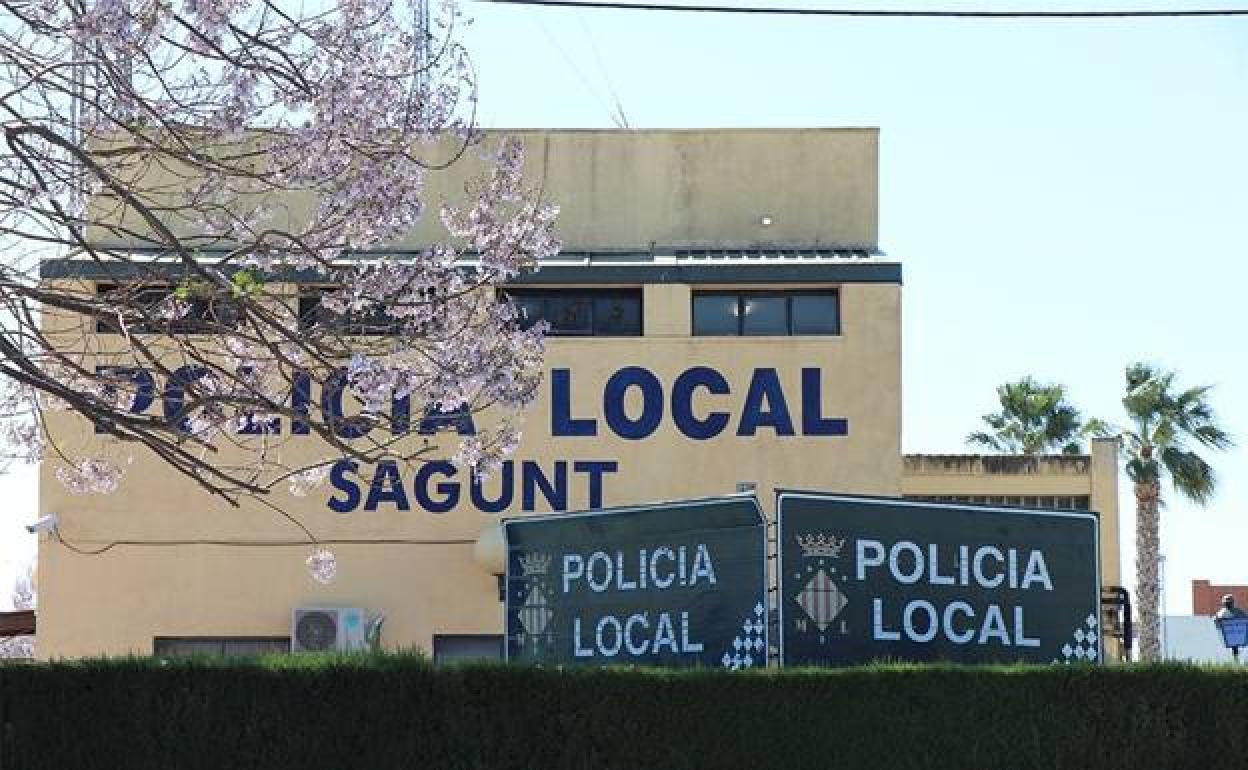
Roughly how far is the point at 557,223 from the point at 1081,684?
11269 millimetres

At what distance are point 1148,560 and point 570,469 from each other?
1840 cm

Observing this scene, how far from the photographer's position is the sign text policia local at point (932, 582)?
14859 mm

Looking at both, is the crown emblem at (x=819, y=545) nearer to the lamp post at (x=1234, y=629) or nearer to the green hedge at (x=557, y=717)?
the green hedge at (x=557, y=717)

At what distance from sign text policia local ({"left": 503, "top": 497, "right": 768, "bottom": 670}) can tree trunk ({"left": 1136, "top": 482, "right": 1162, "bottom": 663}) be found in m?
22.2

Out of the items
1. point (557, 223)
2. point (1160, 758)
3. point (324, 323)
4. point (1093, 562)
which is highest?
point (557, 223)

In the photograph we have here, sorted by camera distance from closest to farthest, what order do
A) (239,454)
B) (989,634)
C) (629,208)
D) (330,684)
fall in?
(330,684), (989,634), (239,454), (629,208)

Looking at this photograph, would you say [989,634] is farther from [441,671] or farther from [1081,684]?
[441,671]

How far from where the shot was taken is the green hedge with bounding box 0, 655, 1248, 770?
43.4ft

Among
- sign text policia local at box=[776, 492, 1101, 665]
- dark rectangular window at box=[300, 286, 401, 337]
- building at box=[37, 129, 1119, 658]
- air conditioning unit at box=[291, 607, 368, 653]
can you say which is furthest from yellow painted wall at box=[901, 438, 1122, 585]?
dark rectangular window at box=[300, 286, 401, 337]

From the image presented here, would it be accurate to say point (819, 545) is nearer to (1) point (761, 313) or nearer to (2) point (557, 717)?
(2) point (557, 717)

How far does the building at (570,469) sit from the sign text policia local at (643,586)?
6.28 meters

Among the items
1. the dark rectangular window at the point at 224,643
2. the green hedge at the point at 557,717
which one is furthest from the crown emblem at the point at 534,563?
the dark rectangular window at the point at 224,643

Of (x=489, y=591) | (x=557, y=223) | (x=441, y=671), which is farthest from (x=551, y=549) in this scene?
(x=557, y=223)

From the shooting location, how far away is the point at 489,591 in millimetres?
22719
